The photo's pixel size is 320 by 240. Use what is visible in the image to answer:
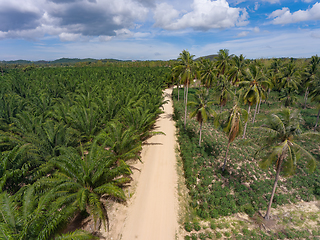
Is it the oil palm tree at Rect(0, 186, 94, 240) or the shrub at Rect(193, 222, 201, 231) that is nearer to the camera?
the oil palm tree at Rect(0, 186, 94, 240)

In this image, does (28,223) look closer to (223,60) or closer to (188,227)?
A: (188,227)

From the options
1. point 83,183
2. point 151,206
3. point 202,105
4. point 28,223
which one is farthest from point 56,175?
point 202,105

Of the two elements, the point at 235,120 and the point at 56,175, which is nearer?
the point at 56,175

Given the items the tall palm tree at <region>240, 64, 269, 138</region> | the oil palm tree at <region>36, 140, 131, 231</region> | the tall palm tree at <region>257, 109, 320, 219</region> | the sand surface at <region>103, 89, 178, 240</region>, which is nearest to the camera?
the oil palm tree at <region>36, 140, 131, 231</region>

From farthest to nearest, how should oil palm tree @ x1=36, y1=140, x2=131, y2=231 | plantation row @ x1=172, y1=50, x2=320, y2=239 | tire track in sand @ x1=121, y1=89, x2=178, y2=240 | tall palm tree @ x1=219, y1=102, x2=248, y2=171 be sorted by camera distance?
1. tall palm tree @ x1=219, y1=102, x2=248, y2=171
2. tire track in sand @ x1=121, y1=89, x2=178, y2=240
3. plantation row @ x1=172, y1=50, x2=320, y2=239
4. oil palm tree @ x1=36, y1=140, x2=131, y2=231

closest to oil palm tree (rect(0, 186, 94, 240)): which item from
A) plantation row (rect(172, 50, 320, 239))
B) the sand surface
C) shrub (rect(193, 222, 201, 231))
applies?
the sand surface

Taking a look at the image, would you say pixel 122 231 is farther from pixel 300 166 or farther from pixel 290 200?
pixel 300 166

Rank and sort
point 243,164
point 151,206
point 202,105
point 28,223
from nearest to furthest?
point 28,223 < point 151,206 < point 243,164 < point 202,105

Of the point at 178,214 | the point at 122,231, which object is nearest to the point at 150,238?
the point at 122,231

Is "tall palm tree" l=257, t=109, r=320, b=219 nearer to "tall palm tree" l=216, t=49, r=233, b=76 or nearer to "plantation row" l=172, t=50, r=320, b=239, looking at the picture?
"plantation row" l=172, t=50, r=320, b=239
